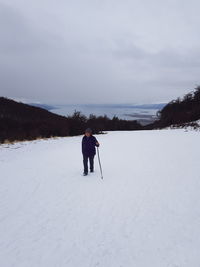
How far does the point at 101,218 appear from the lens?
4789mm

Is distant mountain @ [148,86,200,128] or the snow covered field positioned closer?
the snow covered field

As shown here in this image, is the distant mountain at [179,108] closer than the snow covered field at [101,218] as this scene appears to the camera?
No

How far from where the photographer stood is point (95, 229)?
434 centimetres

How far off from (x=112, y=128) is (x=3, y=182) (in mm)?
48254

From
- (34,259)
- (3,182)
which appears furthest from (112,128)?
(34,259)

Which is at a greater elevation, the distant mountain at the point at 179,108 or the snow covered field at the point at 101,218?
the distant mountain at the point at 179,108

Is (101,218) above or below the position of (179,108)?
below

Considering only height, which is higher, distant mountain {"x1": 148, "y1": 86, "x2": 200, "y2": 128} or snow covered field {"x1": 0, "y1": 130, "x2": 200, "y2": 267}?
distant mountain {"x1": 148, "y1": 86, "x2": 200, "y2": 128}

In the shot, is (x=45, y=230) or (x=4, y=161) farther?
(x=4, y=161)

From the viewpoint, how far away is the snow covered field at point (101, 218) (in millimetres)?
3537

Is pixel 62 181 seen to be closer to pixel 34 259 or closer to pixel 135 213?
pixel 135 213

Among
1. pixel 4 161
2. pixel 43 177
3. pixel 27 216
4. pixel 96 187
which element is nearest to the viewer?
pixel 27 216

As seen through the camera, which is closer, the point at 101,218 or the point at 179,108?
the point at 101,218

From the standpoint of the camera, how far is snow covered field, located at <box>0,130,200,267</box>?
3.54 m
